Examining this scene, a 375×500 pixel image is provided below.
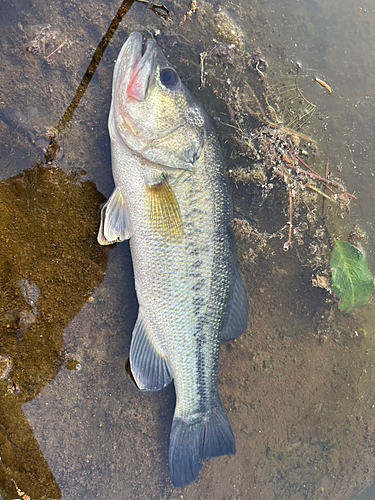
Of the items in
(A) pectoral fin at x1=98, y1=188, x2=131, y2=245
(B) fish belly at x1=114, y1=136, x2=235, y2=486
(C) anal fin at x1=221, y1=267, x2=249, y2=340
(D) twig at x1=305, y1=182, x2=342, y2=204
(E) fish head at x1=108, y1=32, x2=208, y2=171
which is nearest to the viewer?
(E) fish head at x1=108, y1=32, x2=208, y2=171

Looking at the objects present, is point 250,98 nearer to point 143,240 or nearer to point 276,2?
point 276,2

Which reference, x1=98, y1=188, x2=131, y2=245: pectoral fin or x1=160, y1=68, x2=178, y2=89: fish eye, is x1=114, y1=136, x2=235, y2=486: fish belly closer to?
x1=98, y1=188, x2=131, y2=245: pectoral fin

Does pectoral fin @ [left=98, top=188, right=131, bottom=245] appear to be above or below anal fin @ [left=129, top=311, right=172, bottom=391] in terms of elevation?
above

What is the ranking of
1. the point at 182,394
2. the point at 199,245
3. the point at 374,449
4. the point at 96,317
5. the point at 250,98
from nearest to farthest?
the point at 199,245
the point at 182,394
the point at 96,317
the point at 250,98
the point at 374,449

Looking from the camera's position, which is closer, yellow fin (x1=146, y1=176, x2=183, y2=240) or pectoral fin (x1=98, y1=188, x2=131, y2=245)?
yellow fin (x1=146, y1=176, x2=183, y2=240)

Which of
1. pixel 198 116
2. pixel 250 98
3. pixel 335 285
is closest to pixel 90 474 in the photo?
pixel 335 285

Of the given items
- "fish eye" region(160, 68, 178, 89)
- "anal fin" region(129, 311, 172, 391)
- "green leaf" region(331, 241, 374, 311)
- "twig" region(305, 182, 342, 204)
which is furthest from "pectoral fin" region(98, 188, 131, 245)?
"green leaf" region(331, 241, 374, 311)
